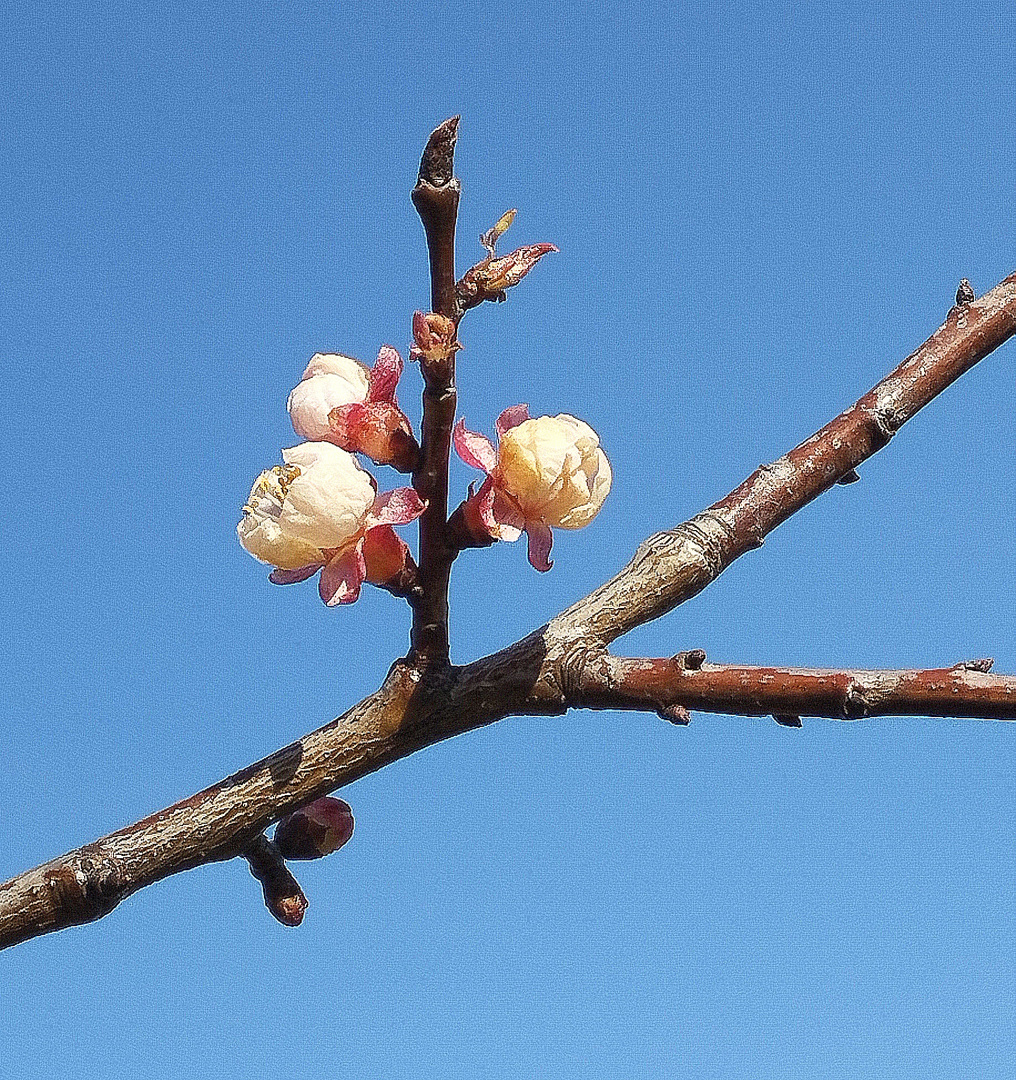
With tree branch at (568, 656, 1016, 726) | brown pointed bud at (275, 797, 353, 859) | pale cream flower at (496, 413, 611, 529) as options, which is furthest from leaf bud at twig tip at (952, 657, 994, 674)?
brown pointed bud at (275, 797, 353, 859)

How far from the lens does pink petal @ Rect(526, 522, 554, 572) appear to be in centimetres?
166

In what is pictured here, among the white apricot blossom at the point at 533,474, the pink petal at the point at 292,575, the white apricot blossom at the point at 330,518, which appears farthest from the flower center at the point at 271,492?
the white apricot blossom at the point at 533,474

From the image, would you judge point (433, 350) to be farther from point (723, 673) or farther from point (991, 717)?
point (991, 717)

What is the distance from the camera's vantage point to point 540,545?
166 centimetres

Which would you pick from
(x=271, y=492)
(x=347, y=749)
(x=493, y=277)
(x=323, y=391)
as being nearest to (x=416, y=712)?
(x=347, y=749)

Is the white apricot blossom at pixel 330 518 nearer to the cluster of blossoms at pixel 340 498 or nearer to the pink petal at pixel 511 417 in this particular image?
the cluster of blossoms at pixel 340 498

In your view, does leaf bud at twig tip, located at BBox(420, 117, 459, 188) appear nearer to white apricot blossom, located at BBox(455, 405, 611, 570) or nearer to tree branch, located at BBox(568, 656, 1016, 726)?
white apricot blossom, located at BBox(455, 405, 611, 570)

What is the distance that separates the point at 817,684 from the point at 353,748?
556 mm

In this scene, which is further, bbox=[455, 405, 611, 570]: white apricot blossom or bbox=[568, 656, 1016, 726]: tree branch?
bbox=[455, 405, 611, 570]: white apricot blossom

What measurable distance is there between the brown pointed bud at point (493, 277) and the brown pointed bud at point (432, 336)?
33 millimetres

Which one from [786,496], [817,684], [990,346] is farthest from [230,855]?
[990,346]

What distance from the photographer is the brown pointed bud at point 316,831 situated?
71.3 inches

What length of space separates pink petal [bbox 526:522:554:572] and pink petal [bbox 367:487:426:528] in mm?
162

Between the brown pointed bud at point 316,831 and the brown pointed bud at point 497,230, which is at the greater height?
the brown pointed bud at point 497,230
